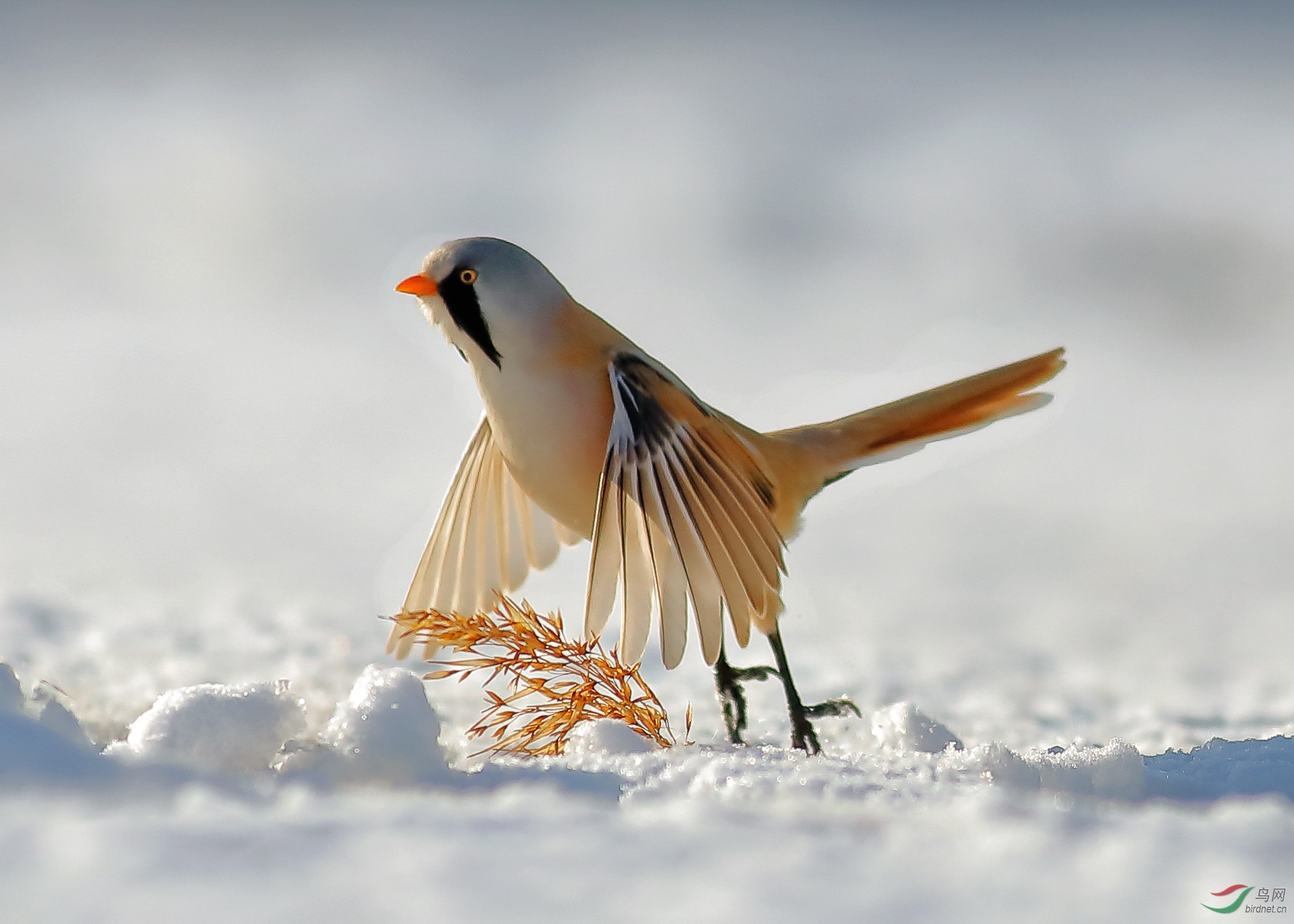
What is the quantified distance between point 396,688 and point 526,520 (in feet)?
3.79

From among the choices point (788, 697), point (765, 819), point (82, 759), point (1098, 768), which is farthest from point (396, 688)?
point (1098, 768)

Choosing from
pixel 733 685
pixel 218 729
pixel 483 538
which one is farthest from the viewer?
pixel 483 538

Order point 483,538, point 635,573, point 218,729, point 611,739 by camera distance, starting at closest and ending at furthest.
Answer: point 218,729 < point 635,573 < point 611,739 < point 483,538

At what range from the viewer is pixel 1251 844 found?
1407 mm

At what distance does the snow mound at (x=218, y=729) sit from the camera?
1.98 m

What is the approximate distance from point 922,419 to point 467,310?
131cm

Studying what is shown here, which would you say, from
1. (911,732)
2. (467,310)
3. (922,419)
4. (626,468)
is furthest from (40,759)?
(922,419)

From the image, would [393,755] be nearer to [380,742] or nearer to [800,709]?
[380,742]

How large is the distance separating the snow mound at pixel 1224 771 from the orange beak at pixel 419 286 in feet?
5.92

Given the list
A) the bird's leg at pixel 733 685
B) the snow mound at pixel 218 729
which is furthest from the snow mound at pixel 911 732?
the snow mound at pixel 218 729

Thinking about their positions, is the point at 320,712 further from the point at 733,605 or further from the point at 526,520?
the point at 526,520

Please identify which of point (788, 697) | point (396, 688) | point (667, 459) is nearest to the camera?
point (396, 688)

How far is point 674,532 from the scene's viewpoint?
2.22 metres

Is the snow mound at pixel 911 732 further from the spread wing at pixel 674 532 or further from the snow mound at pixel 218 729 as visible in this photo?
the snow mound at pixel 218 729
